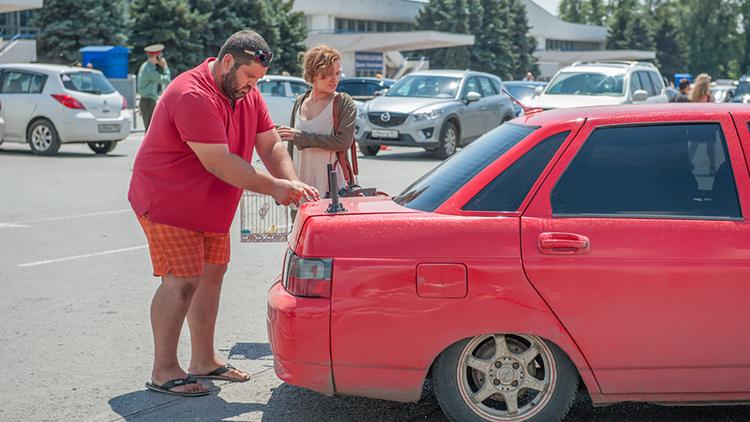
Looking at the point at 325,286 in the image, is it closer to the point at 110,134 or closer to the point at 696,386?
the point at 696,386

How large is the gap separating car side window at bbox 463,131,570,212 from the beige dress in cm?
191

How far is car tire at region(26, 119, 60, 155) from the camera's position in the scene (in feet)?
65.0

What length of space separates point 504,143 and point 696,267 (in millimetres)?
1031

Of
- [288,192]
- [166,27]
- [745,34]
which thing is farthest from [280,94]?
[745,34]

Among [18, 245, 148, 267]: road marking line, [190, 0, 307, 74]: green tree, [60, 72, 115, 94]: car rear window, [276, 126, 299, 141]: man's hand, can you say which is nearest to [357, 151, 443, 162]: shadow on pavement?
[60, 72, 115, 94]: car rear window

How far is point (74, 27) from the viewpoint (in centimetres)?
4928

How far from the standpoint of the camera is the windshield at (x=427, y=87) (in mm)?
22562

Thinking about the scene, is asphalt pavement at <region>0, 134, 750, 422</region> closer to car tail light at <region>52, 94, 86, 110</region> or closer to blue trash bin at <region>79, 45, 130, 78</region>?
car tail light at <region>52, 94, 86, 110</region>

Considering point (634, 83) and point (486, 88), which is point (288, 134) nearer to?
point (634, 83)

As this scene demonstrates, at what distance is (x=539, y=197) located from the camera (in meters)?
4.82

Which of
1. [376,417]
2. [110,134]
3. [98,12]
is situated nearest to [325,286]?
[376,417]

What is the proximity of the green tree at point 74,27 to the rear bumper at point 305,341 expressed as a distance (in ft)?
151

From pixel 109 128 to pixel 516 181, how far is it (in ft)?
53.4

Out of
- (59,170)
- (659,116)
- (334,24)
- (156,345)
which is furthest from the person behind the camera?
(334,24)
